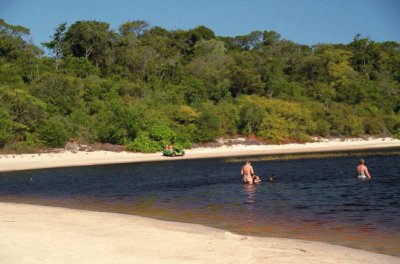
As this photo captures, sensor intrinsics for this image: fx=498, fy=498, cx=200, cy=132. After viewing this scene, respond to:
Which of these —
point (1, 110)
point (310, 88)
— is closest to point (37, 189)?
point (1, 110)

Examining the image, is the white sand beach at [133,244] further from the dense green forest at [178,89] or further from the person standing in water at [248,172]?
the dense green forest at [178,89]

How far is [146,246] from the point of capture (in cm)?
1198

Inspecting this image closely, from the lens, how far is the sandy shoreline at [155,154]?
49062mm

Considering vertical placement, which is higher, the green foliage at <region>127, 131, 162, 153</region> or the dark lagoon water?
the green foliage at <region>127, 131, 162, 153</region>

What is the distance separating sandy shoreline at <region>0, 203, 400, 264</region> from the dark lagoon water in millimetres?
1492

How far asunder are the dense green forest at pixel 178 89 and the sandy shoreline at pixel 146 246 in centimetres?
4089

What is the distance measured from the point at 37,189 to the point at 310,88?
76.6 m

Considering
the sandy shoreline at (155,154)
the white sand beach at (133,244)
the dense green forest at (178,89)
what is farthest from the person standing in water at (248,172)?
the dense green forest at (178,89)

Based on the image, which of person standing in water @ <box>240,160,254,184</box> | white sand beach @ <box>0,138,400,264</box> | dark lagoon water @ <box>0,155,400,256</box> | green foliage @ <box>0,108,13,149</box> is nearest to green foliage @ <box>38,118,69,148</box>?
green foliage @ <box>0,108,13,149</box>

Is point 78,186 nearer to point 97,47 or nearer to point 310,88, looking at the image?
point 97,47

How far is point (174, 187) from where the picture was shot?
96.6 feet

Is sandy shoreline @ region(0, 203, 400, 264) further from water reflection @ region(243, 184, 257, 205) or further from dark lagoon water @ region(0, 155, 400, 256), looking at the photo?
water reflection @ region(243, 184, 257, 205)

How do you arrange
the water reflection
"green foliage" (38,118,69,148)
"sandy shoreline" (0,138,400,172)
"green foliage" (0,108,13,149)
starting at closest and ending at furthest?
the water reflection, "sandy shoreline" (0,138,400,172), "green foliage" (0,108,13,149), "green foliage" (38,118,69,148)

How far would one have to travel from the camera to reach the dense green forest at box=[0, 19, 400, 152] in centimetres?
6169
